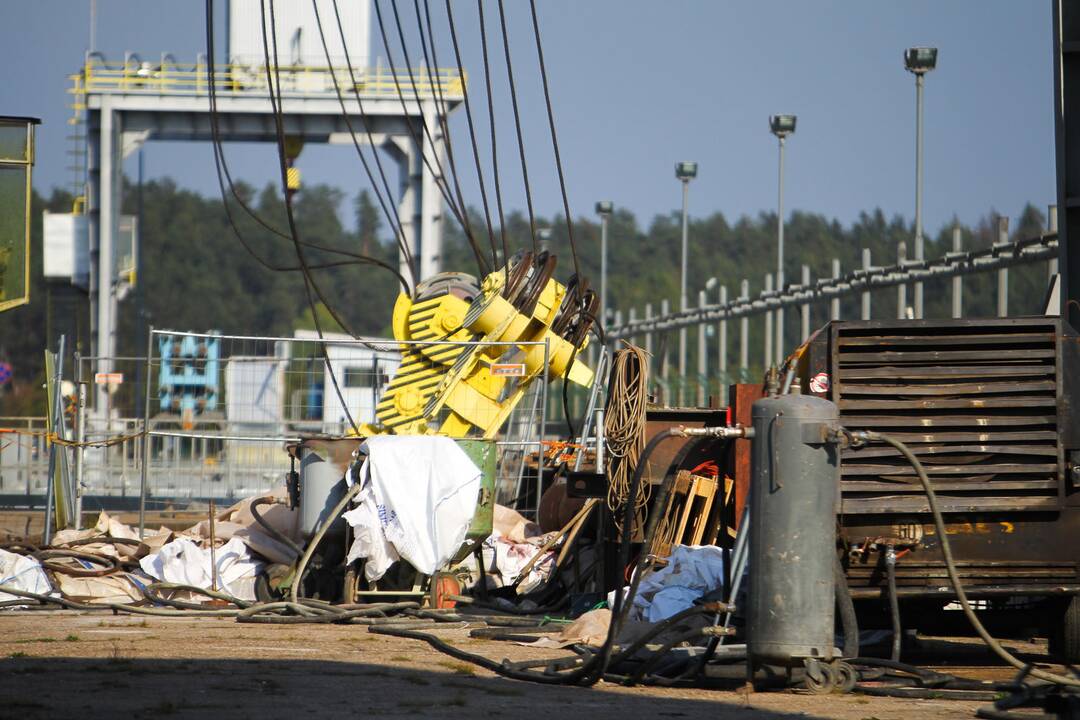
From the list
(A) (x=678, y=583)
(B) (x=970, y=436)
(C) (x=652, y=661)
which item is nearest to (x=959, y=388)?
(B) (x=970, y=436)

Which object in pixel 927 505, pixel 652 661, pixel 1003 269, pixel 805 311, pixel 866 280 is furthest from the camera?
pixel 805 311

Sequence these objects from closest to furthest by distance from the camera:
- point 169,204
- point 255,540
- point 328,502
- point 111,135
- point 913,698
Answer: point 913,698, point 328,502, point 255,540, point 111,135, point 169,204

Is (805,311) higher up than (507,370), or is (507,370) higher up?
(805,311)

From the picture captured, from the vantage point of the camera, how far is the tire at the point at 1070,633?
8.43 metres

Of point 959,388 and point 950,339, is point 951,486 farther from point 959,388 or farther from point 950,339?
point 950,339

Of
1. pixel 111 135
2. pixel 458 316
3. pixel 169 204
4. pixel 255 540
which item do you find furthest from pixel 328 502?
pixel 169 204

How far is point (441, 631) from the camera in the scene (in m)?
10.2

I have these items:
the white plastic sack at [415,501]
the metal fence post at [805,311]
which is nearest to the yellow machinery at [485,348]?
the white plastic sack at [415,501]

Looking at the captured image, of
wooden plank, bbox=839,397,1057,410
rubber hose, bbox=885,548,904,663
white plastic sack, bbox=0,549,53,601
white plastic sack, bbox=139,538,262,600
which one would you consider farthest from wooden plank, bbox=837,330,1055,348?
white plastic sack, bbox=0,549,53,601

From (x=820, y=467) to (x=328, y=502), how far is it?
550 cm

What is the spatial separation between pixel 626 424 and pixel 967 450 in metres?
3.85

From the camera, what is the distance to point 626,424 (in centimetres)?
1175

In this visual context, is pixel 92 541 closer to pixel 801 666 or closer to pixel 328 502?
pixel 328 502

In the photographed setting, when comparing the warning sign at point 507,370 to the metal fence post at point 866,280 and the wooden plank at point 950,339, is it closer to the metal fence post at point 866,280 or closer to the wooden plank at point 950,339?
the wooden plank at point 950,339
